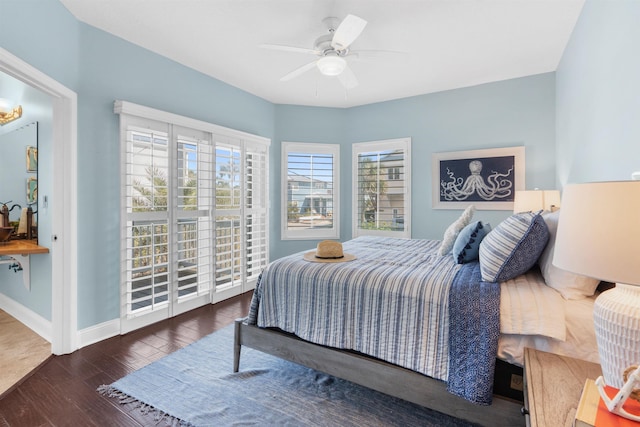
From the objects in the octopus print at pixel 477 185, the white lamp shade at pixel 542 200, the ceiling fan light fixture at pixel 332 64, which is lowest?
the white lamp shade at pixel 542 200

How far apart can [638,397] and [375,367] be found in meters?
1.11

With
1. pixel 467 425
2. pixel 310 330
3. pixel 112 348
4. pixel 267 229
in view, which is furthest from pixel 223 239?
pixel 467 425

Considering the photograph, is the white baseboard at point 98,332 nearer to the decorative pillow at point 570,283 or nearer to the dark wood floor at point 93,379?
the dark wood floor at point 93,379

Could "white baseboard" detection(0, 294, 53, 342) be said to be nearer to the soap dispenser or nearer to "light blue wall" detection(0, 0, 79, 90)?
the soap dispenser

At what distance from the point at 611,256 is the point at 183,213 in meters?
3.40

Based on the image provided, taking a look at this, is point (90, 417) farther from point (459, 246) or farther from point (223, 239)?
point (459, 246)

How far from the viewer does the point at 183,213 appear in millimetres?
3352

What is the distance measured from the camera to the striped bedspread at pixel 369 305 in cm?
158

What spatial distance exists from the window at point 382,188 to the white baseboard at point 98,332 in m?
3.25

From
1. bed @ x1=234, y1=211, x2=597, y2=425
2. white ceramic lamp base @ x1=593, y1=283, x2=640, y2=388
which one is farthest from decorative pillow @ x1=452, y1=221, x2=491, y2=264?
white ceramic lamp base @ x1=593, y1=283, x2=640, y2=388

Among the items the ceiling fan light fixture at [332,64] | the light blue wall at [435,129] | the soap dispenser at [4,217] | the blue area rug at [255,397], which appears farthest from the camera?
the light blue wall at [435,129]

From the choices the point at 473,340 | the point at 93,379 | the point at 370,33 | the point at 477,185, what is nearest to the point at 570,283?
the point at 473,340

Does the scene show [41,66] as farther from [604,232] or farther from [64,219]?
[604,232]

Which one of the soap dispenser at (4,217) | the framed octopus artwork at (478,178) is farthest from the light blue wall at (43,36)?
the framed octopus artwork at (478,178)
